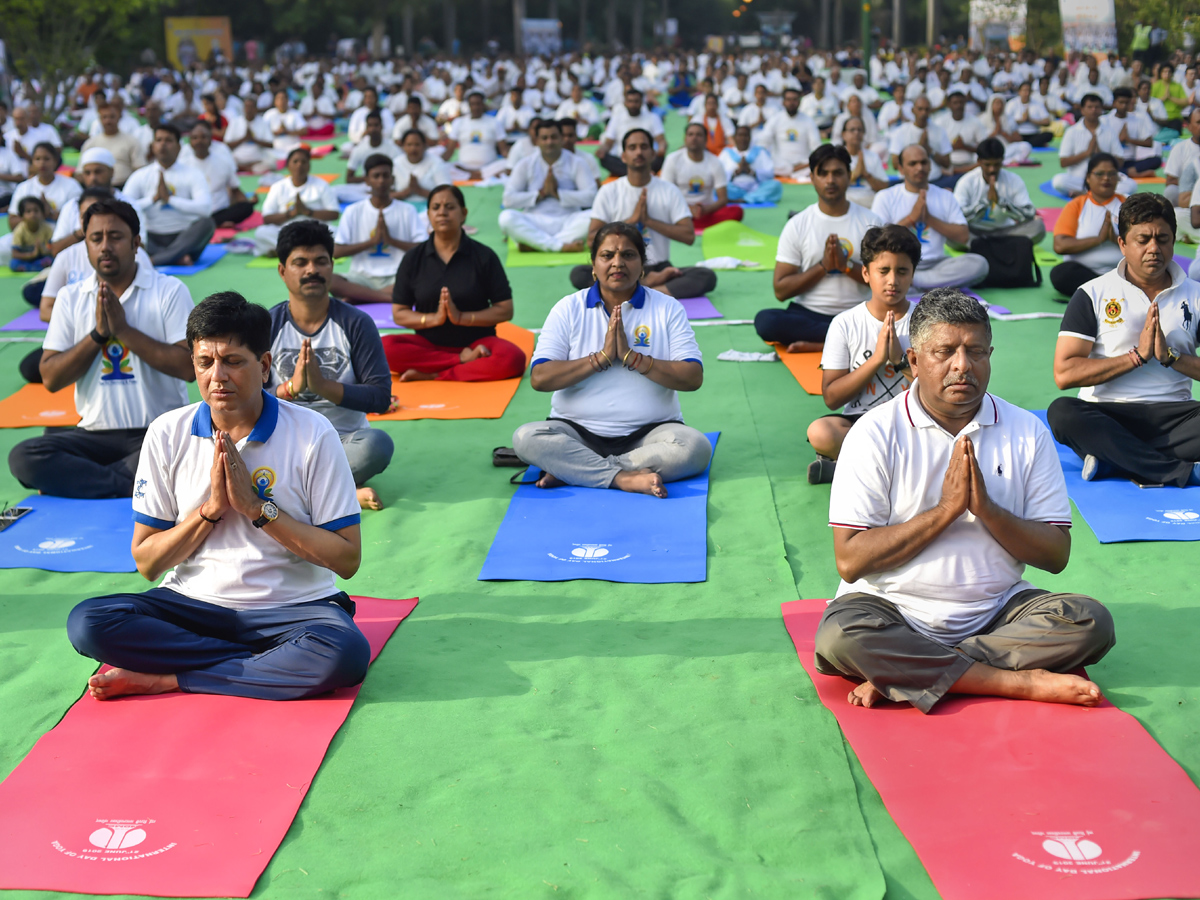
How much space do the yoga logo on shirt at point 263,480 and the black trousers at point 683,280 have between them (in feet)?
17.3

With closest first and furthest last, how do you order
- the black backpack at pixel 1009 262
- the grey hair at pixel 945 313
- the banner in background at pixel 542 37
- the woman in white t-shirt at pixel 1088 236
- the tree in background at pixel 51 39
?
the grey hair at pixel 945 313, the woman in white t-shirt at pixel 1088 236, the black backpack at pixel 1009 262, the tree in background at pixel 51 39, the banner in background at pixel 542 37

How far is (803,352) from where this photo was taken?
7.04 meters

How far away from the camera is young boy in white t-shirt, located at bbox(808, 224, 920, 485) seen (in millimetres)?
4773

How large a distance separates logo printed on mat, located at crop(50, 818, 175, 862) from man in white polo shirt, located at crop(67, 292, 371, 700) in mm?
582

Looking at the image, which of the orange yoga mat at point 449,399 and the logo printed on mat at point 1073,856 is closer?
the logo printed on mat at point 1073,856

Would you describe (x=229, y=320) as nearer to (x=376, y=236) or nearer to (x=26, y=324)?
(x=376, y=236)

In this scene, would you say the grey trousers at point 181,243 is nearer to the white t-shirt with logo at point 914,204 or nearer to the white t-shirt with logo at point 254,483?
the white t-shirt with logo at point 914,204

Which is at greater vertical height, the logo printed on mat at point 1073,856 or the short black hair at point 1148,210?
the short black hair at point 1148,210

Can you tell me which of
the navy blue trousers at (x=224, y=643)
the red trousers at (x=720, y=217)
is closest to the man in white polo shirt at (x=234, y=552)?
the navy blue trousers at (x=224, y=643)

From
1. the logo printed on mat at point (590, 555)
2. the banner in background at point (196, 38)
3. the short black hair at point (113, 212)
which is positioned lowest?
the logo printed on mat at point (590, 555)

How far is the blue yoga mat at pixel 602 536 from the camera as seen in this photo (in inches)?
167

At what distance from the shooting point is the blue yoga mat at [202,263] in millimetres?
9789

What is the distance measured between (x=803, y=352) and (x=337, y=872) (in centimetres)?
503

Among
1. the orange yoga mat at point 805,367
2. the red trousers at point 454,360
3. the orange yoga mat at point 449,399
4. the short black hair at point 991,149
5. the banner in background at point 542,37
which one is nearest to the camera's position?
the orange yoga mat at point 449,399
